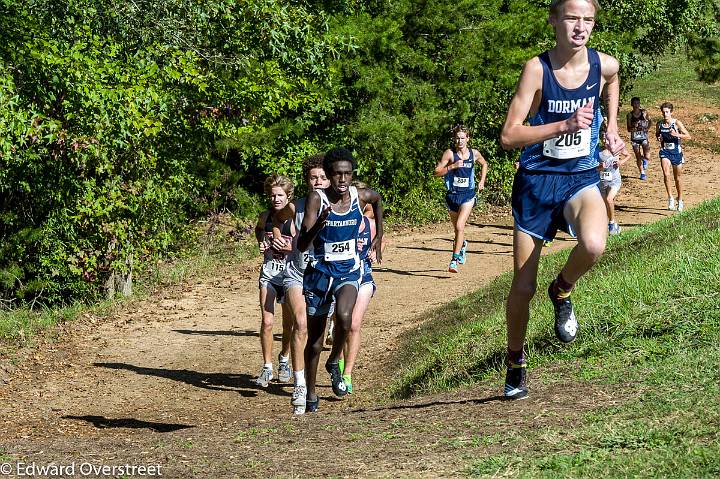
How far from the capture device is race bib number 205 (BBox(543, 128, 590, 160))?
6.33 m

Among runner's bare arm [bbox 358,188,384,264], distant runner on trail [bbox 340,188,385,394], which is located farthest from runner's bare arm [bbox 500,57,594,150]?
runner's bare arm [bbox 358,188,384,264]

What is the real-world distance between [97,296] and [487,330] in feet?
23.4

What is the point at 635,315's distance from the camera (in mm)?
8227

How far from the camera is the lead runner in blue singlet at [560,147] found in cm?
617

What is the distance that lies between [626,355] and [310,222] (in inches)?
101

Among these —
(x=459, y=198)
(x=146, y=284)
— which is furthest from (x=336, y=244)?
(x=146, y=284)

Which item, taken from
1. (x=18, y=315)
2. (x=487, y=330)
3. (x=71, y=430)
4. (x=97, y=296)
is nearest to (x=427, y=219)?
(x=97, y=296)

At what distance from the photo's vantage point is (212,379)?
1145cm

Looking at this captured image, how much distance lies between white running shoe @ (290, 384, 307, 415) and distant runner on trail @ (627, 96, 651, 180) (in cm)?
1733

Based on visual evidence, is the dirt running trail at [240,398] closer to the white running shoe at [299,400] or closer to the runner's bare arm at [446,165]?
the white running shoe at [299,400]

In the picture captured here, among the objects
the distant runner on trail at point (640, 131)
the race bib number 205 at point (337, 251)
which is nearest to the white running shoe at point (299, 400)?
the race bib number 205 at point (337, 251)

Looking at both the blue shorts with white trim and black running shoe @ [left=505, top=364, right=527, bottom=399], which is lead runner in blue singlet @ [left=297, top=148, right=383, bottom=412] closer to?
black running shoe @ [left=505, top=364, right=527, bottom=399]

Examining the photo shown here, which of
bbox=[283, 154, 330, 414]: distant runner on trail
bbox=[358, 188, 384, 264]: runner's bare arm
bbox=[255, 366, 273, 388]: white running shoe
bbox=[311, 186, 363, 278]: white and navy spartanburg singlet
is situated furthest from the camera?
bbox=[255, 366, 273, 388]: white running shoe

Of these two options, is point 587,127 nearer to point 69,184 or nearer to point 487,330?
point 487,330
